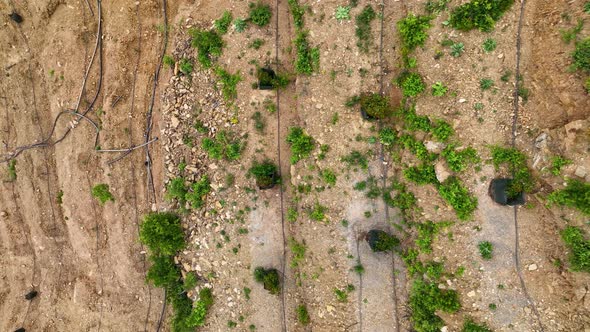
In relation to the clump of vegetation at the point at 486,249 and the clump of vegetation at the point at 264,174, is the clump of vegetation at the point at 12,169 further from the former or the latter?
the clump of vegetation at the point at 486,249

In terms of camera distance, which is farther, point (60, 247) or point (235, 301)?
point (60, 247)

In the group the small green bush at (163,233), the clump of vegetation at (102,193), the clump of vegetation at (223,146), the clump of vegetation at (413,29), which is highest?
the clump of vegetation at (413,29)

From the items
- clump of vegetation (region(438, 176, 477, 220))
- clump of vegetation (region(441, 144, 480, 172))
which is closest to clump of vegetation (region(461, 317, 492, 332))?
clump of vegetation (region(438, 176, 477, 220))

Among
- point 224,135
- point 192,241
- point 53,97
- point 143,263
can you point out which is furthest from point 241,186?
point 53,97

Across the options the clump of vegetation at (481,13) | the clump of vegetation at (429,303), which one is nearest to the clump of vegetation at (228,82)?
the clump of vegetation at (481,13)

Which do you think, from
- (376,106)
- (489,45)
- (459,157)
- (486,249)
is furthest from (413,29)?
(486,249)

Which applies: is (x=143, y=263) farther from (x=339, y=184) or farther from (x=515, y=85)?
(x=515, y=85)
